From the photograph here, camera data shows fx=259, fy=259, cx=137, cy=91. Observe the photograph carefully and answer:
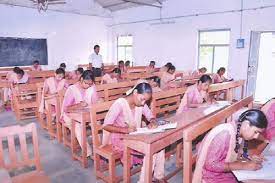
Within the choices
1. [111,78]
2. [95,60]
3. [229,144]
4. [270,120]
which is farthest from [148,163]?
[95,60]

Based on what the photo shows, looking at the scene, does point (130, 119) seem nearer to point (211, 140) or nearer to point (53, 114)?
point (211, 140)

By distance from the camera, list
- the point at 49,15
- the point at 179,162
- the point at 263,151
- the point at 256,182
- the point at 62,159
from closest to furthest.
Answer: the point at 256,182, the point at 263,151, the point at 179,162, the point at 62,159, the point at 49,15

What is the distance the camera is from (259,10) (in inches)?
293

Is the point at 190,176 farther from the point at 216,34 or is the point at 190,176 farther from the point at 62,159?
the point at 216,34

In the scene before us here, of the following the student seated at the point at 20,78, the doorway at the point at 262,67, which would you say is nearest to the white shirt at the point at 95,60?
the student seated at the point at 20,78

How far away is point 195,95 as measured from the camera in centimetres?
393

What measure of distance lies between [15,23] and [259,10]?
8.20 meters

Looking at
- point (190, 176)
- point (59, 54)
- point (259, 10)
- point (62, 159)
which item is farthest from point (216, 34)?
point (190, 176)

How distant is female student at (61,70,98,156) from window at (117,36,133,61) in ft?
26.1

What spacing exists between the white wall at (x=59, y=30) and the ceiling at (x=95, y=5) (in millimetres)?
195

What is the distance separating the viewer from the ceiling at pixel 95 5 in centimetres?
1009

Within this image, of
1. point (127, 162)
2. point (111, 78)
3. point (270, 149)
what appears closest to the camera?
point (270, 149)

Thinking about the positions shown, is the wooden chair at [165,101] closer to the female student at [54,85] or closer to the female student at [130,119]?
the female student at [130,119]

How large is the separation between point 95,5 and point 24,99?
23.0ft
